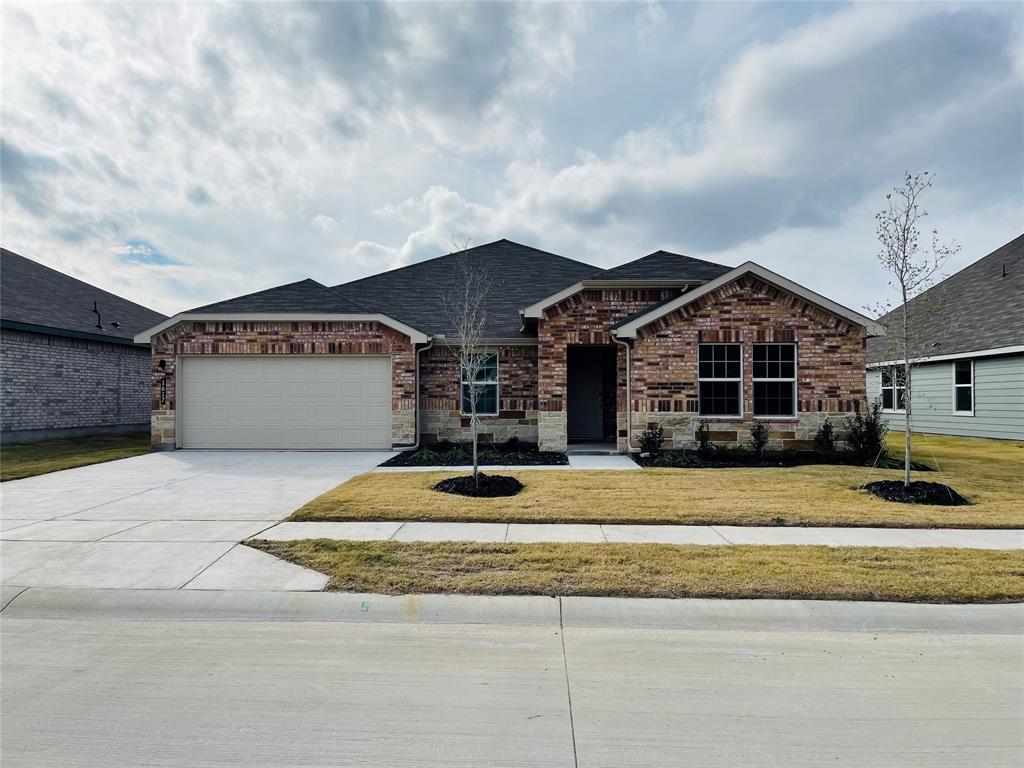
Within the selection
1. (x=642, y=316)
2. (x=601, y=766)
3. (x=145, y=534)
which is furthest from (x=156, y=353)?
(x=601, y=766)

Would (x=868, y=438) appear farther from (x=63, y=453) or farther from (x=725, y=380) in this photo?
(x=63, y=453)

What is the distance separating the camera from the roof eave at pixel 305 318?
45.8 ft

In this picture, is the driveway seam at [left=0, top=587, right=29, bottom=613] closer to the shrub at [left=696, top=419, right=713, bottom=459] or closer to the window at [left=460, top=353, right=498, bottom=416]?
the window at [left=460, top=353, right=498, bottom=416]

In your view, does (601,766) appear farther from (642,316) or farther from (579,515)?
(642,316)

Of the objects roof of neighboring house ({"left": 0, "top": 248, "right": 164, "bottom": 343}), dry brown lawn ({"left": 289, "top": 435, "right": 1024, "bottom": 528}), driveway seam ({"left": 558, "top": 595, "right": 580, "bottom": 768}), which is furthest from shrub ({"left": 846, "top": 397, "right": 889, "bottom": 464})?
roof of neighboring house ({"left": 0, "top": 248, "right": 164, "bottom": 343})

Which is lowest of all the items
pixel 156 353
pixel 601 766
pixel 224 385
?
pixel 601 766

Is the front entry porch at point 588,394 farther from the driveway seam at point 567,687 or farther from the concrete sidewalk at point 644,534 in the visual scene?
the driveway seam at point 567,687

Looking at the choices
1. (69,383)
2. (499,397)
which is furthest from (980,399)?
(69,383)

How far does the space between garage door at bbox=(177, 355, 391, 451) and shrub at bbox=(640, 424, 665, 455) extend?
22.1ft

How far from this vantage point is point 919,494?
7938 mm

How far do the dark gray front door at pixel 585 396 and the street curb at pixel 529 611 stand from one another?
11509 millimetres

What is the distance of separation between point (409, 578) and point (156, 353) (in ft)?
43.2

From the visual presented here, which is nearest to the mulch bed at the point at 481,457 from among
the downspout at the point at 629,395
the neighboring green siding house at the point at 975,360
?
the downspout at the point at 629,395

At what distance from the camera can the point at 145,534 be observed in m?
6.39
